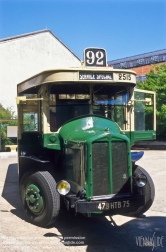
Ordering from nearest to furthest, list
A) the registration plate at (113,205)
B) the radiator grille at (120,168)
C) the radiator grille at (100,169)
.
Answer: the registration plate at (113,205) → the radiator grille at (100,169) → the radiator grille at (120,168)

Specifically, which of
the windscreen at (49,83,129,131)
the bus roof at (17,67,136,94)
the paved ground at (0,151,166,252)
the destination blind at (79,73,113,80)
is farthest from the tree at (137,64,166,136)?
the destination blind at (79,73,113,80)

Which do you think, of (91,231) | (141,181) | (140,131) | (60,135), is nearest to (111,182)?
(141,181)

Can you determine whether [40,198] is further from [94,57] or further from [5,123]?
[5,123]

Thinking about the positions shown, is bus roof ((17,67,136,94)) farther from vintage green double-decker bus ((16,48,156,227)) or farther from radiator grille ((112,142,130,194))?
radiator grille ((112,142,130,194))

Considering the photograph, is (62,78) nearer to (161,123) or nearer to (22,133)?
(22,133)

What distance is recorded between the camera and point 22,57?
2656 centimetres

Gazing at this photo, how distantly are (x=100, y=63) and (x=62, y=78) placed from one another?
93 cm

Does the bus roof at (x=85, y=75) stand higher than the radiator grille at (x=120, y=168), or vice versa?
the bus roof at (x=85, y=75)

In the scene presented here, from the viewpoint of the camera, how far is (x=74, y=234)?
5062 mm

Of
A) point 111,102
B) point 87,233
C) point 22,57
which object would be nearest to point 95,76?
point 111,102

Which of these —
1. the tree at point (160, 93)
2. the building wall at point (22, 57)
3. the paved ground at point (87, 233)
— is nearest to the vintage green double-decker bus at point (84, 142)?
the paved ground at point (87, 233)

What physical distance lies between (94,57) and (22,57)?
21.7 m

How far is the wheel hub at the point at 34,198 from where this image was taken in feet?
17.6

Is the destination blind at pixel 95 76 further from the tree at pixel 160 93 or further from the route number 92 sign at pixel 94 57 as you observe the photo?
the tree at pixel 160 93
